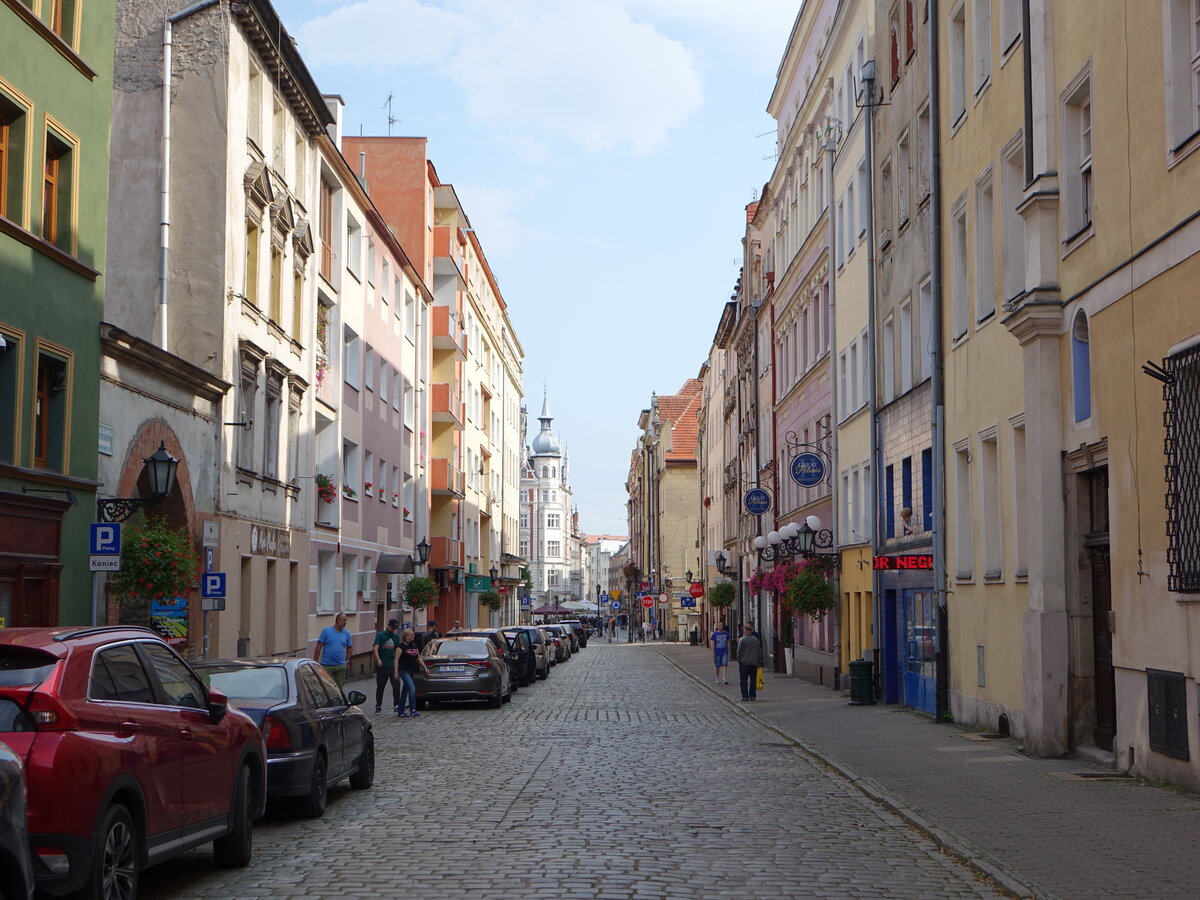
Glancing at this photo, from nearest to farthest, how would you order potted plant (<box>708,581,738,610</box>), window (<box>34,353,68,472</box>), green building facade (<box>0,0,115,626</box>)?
green building facade (<box>0,0,115,626</box>) < window (<box>34,353,68,472</box>) < potted plant (<box>708,581,738,610</box>)

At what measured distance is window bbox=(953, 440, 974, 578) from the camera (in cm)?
2370

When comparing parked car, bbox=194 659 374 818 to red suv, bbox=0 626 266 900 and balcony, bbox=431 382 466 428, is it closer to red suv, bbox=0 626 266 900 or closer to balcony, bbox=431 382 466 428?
red suv, bbox=0 626 266 900

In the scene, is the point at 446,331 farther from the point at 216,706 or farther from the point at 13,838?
the point at 13,838

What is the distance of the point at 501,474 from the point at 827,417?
46851 millimetres

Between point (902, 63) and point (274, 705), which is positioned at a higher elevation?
point (902, 63)

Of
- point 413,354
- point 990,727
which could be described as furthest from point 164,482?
point 413,354

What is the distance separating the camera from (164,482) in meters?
20.0

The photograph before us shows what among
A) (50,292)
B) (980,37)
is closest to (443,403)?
(980,37)

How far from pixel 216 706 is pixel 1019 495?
Answer: 13110mm

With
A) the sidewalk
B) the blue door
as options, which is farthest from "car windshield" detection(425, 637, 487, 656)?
the sidewalk

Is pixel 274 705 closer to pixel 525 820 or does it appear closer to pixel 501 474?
pixel 525 820

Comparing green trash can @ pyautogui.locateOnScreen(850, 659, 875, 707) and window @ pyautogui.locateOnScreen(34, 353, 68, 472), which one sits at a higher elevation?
window @ pyautogui.locateOnScreen(34, 353, 68, 472)

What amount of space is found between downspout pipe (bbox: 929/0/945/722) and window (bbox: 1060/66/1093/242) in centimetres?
667

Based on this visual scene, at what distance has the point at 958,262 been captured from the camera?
2402cm
